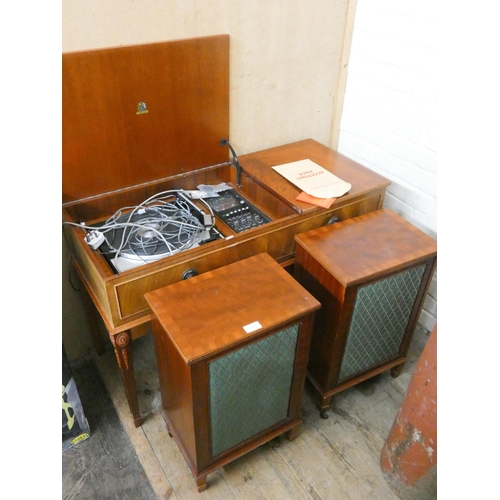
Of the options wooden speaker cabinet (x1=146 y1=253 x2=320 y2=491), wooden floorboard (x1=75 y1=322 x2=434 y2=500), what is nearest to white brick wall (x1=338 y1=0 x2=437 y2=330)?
wooden floorboard (x1=75 y1=322 x2=434 y2=500)

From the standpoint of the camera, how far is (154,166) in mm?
1680

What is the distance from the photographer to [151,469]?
5.19 feet

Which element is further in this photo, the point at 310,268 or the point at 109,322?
the point at 310,268

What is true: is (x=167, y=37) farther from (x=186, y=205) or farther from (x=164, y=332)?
(x=164, y=332)

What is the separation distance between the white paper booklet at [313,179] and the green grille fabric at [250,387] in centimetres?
55

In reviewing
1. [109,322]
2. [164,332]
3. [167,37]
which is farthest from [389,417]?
[167,37]

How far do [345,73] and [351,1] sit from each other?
10.6 inches

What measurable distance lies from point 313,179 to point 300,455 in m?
0.97

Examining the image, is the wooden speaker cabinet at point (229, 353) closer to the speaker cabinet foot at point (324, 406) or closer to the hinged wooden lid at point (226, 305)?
the hinged wooden lid at point (226, 305)

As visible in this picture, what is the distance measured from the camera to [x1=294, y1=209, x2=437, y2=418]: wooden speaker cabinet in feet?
4.77

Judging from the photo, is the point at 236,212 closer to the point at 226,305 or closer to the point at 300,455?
the point at 226,305

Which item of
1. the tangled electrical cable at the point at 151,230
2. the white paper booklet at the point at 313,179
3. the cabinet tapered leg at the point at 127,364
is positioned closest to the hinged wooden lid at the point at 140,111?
the tangled electrical cable at the point at 151,230

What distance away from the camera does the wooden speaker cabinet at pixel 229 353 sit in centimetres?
122

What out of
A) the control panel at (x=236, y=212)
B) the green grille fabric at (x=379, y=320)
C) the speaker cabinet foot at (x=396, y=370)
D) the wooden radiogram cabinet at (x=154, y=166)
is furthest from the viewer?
the speaker cabinet foot at (x=396, y=370)
